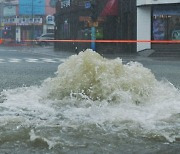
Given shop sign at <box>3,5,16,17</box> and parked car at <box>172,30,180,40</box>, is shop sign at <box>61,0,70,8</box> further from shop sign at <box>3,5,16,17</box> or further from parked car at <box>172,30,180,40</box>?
shop sign at <box>3,5,16,17</box>

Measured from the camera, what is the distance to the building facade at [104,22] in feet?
107

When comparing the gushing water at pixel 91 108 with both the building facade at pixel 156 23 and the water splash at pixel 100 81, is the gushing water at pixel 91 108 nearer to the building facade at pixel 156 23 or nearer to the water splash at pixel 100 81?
the water splash at pixel 100 81

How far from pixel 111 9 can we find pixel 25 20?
129 ft

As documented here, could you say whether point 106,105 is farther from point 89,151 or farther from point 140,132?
point 89,151

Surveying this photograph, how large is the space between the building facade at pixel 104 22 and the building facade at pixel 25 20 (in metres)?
30.6

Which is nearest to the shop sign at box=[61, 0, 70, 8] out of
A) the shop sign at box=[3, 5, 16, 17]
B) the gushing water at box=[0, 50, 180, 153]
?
the gushing water at box=[0, 50, 180, 153]

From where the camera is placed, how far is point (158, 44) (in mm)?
30859

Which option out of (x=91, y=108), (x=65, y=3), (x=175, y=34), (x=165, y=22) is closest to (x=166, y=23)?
(x=165, y=22)

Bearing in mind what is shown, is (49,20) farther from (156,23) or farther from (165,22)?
(165,22)

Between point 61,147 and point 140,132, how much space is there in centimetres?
113

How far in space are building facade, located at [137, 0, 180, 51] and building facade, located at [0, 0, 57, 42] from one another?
127ft

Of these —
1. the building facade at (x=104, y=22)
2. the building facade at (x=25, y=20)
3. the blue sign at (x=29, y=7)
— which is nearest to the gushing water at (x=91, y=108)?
the building facade at (x=104, y=22)

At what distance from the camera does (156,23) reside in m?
31.8

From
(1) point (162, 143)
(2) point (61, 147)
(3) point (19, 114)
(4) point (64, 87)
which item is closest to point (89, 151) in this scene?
(2) point (61, 147)
